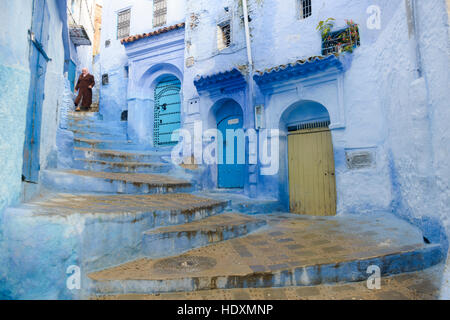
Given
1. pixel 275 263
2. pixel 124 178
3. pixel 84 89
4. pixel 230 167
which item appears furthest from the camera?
pixel 84 89

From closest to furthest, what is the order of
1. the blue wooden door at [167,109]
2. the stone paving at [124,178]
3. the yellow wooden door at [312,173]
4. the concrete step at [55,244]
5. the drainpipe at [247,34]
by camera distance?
the concrete step at [55,244] < the stone paving at [124,178] < the yellow wooden door at [312,173] < the drainpipe at [247,34] < the blue wooden door at [167,109]

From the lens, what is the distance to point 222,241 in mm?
3262

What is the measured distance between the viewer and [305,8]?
22.2ft

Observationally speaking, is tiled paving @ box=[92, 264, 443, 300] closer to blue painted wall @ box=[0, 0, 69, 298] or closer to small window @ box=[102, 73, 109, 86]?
blue painted wall @ box=[0, 0, 69, 298]

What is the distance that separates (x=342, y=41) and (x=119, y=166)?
219 inches

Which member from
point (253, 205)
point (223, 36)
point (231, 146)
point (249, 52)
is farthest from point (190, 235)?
point (223, 36)

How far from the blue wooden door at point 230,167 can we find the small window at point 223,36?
7.54ft

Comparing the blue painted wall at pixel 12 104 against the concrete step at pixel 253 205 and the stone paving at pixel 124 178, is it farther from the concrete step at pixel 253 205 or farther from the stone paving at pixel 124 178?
the concrete step at pixel 253 205

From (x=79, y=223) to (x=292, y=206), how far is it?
5.35 m

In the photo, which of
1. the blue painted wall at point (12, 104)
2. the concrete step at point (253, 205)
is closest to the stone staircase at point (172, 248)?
the blue painted wall at point (12, 104)

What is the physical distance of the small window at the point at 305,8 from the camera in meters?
6.70

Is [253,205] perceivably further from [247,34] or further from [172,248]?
[247,34]

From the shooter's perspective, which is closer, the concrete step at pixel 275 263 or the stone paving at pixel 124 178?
the concrete step at pixel 275 263
